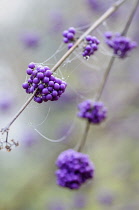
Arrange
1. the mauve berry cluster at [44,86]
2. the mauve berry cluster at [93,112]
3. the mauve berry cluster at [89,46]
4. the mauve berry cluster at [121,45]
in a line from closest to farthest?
the mauve berry cluster at [44,86] < the mauve berry cluster at [89,46] < the mauve berry cluster at [121,45] < the mauve berry cluster at [93,112]

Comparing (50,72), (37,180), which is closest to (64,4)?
(37,180)

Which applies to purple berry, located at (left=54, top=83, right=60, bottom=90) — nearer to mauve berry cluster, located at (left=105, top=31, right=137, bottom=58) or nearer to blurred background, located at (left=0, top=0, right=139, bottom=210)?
mauve berry cluster, located at (left=105, top=31, right=137, bottom=58)

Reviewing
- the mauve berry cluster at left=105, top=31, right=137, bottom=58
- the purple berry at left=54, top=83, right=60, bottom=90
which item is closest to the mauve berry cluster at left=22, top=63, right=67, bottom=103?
the purple berry at left=54, top=83, right=60, bottom=90

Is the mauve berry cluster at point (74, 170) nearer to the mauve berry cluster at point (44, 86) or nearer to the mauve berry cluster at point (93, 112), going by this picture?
the mauve berry cluster at point (93, 112)

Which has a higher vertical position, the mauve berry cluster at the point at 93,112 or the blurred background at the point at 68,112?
the blurred background at the point at 68,112

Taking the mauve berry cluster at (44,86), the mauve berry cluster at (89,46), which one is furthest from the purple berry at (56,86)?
the mauve berry cluster at (89,46)

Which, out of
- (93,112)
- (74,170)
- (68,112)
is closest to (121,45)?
(93,112)

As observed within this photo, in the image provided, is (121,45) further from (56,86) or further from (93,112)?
(56,86)
